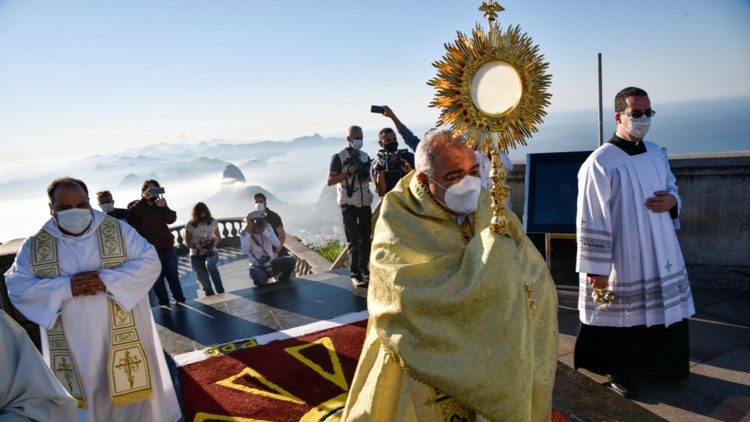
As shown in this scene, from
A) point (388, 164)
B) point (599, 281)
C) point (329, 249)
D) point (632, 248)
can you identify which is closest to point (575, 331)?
point (599, 281)

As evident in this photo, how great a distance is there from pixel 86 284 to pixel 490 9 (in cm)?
311

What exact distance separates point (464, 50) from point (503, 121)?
353 millimetres

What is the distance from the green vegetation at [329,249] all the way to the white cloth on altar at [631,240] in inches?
355

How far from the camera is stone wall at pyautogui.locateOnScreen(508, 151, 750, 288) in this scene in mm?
5551

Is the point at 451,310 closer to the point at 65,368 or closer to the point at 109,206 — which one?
the point at 65,368

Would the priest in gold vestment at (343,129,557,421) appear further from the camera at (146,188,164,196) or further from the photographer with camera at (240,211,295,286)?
the photographer with camera at (240,211,295,286)

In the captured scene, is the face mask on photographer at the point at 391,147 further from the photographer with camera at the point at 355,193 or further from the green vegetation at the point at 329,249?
the green vegetation at the point at 329,249

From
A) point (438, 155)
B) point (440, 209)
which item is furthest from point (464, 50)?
point (440, 209)

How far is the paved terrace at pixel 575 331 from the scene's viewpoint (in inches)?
136

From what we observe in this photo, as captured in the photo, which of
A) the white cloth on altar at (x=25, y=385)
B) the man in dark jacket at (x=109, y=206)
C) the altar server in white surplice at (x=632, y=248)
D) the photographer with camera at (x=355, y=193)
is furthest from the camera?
the photographer with camera at (x=355, y=193)

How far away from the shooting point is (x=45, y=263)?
325 centimetres

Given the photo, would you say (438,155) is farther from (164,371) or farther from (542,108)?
(164,371)

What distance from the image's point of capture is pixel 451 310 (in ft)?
6.67

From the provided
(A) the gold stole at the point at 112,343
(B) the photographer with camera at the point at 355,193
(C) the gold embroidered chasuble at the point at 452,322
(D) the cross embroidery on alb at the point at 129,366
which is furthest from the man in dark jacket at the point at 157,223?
(C) the gold embroidered chasuble at the point at 452,322
